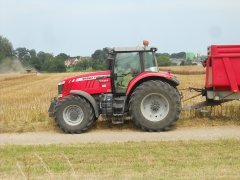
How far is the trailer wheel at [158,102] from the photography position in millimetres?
12391

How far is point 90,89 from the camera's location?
1295 cm

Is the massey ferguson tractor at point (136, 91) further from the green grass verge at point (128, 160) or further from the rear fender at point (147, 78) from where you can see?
the green grass verge at point (128, 160)

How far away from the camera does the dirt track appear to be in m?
11.5

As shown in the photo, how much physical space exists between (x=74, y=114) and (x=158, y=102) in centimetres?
221

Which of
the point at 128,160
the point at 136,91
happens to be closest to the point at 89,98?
the point at 136,91

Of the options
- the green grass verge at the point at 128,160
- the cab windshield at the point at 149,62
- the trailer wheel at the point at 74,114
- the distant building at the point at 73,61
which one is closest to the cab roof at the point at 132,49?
the cab windshield at the point at 149,62

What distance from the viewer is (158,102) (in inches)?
497

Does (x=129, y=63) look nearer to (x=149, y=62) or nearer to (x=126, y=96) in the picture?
(x=149, y=62)

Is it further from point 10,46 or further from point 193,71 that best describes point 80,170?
point 10,46

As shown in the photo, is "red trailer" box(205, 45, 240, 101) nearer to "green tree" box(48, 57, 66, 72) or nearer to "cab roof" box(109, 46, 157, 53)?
"cab roof" box(109, 46, 157, 53)

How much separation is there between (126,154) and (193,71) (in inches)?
1517

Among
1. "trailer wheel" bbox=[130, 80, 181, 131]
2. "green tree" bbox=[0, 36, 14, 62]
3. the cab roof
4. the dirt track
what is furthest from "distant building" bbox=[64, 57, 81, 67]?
"trailer wheel" bbox=[130, 80, 181, 131]

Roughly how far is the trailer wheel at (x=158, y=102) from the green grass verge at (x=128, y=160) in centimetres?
193

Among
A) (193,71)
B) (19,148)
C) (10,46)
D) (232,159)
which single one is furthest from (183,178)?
(10,46)
